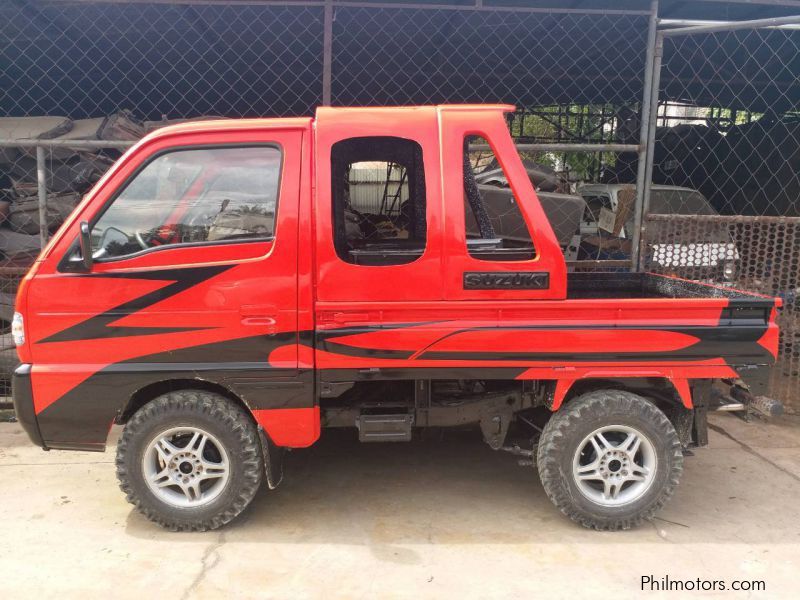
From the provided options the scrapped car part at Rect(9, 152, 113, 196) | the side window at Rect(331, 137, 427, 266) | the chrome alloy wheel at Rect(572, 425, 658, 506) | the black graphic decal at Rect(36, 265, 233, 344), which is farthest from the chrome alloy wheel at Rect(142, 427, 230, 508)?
the scrapped car part at Rect(9, 152, 113, 196)

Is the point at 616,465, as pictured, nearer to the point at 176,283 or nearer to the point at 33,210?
the point at 176,283

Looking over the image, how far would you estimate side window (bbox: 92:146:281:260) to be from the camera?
3.16 meters

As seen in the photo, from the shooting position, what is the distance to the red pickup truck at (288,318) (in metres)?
3.11

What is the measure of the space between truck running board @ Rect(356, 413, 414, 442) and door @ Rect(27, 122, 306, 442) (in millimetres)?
402

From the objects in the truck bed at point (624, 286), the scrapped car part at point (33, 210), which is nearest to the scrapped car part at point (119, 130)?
the scrapped car part at point (33, 210)

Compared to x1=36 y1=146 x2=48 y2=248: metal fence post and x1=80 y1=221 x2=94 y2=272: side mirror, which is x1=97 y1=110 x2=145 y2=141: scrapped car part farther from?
x1=80 y1=221 x2=94 y2=272: side mirror

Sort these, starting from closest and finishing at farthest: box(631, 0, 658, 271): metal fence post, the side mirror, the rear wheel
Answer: the side mirror, the rear wheel, box(631, 0, 658, 271): metal fence post

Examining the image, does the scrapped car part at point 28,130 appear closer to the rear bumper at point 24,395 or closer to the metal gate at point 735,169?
the rear bumper at point 24,395

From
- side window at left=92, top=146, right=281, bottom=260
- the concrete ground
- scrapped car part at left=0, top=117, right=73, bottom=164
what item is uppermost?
scrapped car part at left=0, top=117, right=73, bottom=164

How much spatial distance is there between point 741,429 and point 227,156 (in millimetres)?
4634

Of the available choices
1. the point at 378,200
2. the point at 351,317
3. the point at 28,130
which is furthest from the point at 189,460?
the point at 28,130

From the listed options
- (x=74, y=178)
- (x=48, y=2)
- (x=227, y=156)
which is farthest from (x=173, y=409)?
(x=48, y=2)

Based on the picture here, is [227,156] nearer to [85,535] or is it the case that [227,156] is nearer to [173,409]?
[173,409]

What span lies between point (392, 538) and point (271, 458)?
810mm
